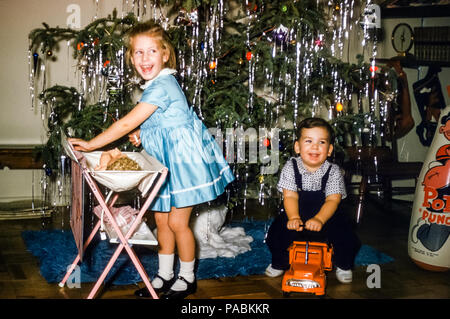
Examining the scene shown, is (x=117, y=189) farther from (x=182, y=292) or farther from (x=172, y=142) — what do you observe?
(x=182, y=292)

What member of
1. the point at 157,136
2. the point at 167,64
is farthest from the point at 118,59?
the point at 157,136

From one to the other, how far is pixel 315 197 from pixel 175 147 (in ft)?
2.82

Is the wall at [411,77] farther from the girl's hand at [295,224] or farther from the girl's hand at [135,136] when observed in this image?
the girl's hand at [135,136]

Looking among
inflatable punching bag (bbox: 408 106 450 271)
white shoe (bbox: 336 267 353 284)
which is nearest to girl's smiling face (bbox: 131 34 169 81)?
white shoe (bbox: 336 267 353 284)

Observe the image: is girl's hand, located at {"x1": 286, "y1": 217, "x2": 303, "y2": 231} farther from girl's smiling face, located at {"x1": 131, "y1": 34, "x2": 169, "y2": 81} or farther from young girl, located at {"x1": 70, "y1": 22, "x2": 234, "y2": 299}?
girl's smiling face, located at {"x1": 131, "y1": 34, "x2": 169, "y2": 81}

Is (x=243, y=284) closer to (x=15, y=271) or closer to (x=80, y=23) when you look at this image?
(x=15, y=271)

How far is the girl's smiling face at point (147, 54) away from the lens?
2361 millimetres

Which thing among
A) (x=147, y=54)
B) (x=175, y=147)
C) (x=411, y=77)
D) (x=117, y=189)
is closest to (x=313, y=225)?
(x=175, y=147)

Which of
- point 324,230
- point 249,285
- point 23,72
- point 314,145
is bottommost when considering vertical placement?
point 249,285

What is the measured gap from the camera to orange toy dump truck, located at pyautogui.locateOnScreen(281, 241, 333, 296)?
7.96ft

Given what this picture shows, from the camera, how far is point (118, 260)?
9.79ft
